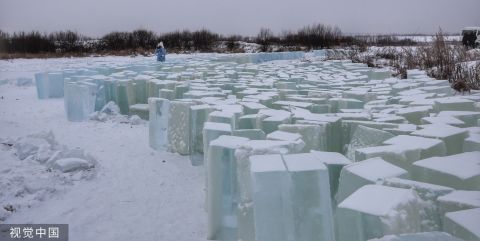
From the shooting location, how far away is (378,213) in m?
1.58

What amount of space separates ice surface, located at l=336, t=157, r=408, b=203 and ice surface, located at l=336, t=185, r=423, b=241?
153 mm

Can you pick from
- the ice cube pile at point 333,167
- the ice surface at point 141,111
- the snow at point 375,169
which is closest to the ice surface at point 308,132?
the ice cube pile at point 333,167

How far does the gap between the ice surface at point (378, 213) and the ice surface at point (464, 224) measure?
0.12 metres

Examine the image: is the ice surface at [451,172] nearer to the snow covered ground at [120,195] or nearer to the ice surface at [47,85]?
the snow covered ground at [120,195]

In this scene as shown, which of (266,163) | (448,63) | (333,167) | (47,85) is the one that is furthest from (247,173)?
(47,85)

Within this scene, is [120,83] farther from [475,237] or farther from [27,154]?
[475,237]

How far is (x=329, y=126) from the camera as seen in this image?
3.29 m

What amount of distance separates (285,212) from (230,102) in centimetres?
257

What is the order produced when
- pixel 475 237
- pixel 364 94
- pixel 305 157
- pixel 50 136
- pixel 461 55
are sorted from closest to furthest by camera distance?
pixel 475 237 < pixel 305 157 < pixel 50 136 < pixel 364 94 < pixel 461 55

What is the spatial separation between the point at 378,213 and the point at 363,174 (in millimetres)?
416

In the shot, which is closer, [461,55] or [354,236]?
[354,236]

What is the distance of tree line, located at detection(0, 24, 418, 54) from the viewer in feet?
84.1

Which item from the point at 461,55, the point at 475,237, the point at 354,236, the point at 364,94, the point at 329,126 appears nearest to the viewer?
the point at 475,237

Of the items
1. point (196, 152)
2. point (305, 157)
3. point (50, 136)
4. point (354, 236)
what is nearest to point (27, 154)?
point (50, 136)
